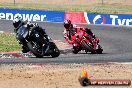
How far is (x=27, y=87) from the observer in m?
12.8

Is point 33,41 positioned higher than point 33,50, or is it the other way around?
point 33,41

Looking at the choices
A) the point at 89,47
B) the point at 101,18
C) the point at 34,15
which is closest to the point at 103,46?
the point at 89,47

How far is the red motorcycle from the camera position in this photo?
2261 cm

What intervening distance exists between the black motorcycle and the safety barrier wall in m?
23.8

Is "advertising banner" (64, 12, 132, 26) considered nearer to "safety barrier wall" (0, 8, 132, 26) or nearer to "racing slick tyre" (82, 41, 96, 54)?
"safety barrier wall" (0, 8, 132, 26)

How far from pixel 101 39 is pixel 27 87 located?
2011 centimetres

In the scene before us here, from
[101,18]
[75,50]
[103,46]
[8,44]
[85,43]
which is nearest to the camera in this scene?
[85,43]

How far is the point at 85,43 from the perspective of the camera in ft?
74.4

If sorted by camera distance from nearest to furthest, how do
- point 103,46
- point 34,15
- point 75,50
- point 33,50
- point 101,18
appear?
point 33,50 → point 75,50 → point 103,46 → point 101,18 → point 34,15

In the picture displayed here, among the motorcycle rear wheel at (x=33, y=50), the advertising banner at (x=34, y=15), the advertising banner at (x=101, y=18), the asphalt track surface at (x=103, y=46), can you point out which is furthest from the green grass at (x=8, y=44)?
the advertising banner at (x=34, y=15)

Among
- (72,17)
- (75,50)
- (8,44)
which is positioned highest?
(75,50)

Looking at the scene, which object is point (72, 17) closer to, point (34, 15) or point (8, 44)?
point (34, 15)

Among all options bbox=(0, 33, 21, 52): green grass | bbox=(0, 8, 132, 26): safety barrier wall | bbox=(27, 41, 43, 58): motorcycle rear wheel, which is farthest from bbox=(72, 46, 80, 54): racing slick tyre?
bbox=(0, 8, 132, 26): safety barrier wall

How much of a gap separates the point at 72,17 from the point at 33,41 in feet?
85.1
